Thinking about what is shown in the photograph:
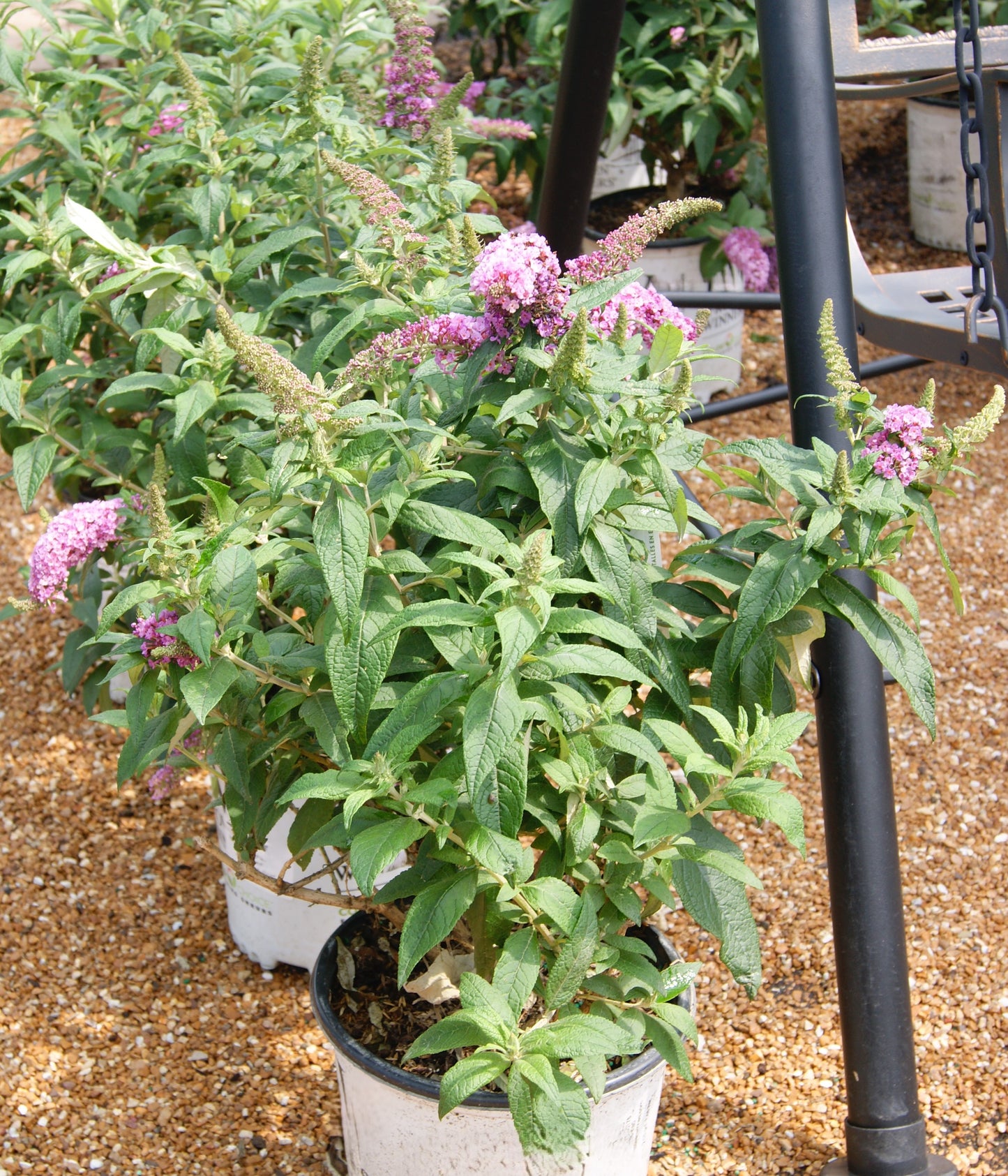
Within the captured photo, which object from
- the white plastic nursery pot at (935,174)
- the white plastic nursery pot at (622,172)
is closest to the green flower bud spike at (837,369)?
the white plastic nursery pot at (935,174)

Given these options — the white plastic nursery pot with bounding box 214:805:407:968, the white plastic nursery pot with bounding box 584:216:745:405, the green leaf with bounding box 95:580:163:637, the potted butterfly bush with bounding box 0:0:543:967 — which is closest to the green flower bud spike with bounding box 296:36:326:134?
the potted butterfly bush with bounding box 0:0:543:967

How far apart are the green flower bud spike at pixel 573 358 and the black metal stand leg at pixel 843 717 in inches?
18.3

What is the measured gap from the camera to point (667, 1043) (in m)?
1.57

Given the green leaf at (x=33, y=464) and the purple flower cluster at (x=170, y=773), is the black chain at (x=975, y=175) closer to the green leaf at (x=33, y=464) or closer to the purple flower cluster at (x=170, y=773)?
the purple flower cluster at (x=170, y=773)

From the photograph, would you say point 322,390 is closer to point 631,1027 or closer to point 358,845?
point 358,845

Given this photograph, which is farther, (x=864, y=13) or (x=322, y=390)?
(x=864, y=13)

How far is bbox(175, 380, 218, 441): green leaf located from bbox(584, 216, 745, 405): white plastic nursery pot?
247cm

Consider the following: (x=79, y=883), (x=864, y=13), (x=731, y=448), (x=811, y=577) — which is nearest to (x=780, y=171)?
(x=731, y=448)

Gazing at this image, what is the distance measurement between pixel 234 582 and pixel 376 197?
1.73 ft

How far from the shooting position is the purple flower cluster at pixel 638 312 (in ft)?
5.06

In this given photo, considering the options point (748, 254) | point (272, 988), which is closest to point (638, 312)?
point (272, 988)

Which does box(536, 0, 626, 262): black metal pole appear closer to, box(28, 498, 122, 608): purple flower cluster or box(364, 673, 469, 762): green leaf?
box(28, 498, 122, 608): purple flower cluster

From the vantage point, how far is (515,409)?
4.50 feet

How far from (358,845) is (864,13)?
581 centimetres
